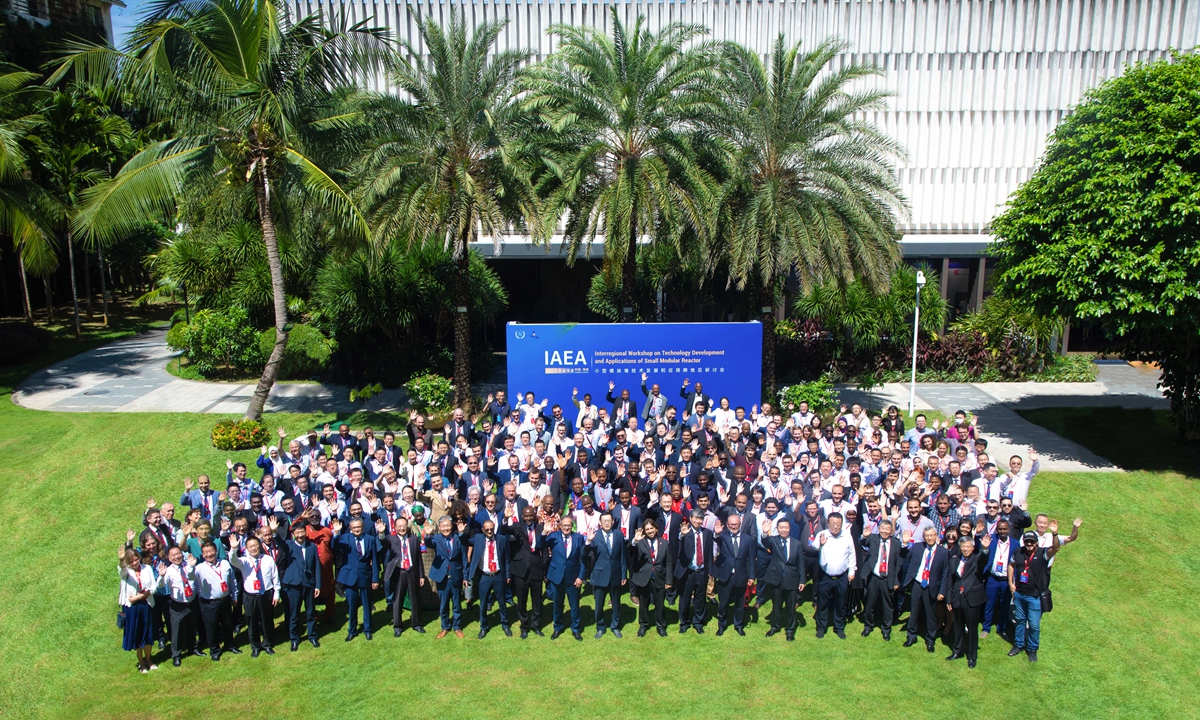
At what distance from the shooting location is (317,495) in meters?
11.5

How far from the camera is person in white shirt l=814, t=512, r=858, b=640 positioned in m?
9.96

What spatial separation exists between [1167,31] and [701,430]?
24304 mm

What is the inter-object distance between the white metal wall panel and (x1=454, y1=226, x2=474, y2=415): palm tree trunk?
11.6 m

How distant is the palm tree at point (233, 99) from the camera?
15969mm

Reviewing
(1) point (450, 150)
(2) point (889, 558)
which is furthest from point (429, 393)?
(2) point (889, 558)

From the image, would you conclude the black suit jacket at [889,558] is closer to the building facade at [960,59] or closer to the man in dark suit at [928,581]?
the man in dark suit at [928,581]

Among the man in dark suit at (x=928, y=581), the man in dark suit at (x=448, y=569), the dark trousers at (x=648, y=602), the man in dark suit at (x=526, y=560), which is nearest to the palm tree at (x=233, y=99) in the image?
the man in dark suit at (x=448, y=569)

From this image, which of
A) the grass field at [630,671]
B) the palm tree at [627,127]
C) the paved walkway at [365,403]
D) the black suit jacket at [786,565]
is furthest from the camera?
the paved walkway at [365,403]

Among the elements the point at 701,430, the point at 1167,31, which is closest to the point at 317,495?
A: the point at 701,430

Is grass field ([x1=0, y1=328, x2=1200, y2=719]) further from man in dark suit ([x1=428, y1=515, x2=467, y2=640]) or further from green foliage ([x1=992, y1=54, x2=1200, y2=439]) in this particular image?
green foliage ([x1=992, y1=54, x2=1200, y2=439])

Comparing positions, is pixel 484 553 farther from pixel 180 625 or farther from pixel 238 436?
pixel 238 436

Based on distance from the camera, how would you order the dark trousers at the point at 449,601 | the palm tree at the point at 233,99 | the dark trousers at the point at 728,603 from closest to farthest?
the dark trousers at the point at 449,601 < the dark trousers at the point at 728,603 < the palm tree at the point at 233,99

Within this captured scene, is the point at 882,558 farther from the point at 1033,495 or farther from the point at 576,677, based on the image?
the point at 1033,495

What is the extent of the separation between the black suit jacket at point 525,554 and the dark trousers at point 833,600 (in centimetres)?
328
